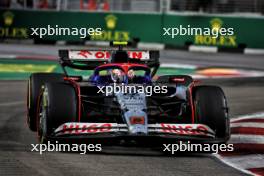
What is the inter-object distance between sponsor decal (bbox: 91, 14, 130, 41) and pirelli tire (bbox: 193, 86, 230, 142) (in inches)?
861

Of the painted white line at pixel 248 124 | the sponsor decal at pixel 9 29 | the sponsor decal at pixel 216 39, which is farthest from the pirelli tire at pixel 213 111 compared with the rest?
the sponsor decal at pixel 9 29

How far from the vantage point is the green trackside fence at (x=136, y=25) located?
31078 millimetres

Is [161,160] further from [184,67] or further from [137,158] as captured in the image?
[184,67]

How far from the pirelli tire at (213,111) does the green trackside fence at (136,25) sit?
67.5 ft

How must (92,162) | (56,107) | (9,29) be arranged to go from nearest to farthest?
1. (92,162)
2. (56,107)
3. (9,29)

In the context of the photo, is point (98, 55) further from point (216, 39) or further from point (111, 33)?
point (111, 33)

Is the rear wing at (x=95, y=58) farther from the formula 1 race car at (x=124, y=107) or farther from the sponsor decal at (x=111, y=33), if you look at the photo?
the sponsor decal at (x=111, y=33)

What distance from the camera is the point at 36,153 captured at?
32.4 ft

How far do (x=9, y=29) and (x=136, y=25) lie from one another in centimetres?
493

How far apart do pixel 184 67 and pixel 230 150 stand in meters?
14.8

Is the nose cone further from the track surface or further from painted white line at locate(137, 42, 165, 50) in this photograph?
painted white line at locate(137, 42, 165, 50)

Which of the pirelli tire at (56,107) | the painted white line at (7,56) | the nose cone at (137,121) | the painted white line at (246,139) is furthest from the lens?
the painted white line at (7,56)

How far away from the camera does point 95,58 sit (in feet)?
41.4

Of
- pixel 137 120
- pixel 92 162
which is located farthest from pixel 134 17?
pixel 92 162
